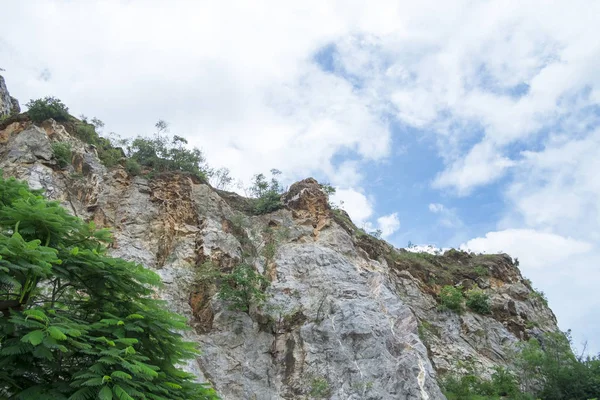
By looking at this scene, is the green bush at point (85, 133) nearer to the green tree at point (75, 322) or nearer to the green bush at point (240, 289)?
the green bush at point (240, 289)

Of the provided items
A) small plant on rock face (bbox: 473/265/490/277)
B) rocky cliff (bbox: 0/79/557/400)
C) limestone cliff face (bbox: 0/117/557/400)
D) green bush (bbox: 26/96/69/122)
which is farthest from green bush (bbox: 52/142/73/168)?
small plant on rock face (bbox: 473/265/490/277)

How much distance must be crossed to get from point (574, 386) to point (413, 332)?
27.5 feet

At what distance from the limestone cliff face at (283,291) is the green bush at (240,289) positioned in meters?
0.39

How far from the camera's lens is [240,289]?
2073 cm

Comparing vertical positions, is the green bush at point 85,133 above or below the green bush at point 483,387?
above

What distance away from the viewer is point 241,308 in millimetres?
20562

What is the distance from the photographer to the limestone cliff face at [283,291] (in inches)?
741

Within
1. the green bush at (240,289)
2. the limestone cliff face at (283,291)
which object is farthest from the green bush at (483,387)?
the green bush at (240,289)

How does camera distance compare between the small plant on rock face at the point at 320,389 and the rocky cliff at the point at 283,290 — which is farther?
the rocky cliff at the point at 283,290

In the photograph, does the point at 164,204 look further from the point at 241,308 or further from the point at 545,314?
the point at 545,314

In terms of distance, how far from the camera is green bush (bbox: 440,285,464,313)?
28.8 meters

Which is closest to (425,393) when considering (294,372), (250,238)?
(294,372)

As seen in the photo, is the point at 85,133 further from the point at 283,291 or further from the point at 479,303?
the point at 479,303

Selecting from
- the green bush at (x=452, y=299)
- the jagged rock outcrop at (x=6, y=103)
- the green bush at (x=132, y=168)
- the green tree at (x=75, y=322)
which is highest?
the jagged rock outcrop at (x=6, y=103)
